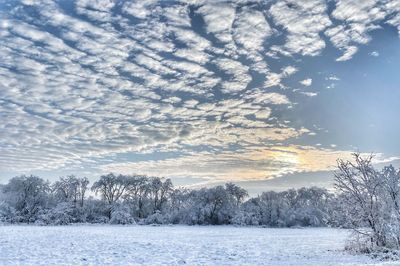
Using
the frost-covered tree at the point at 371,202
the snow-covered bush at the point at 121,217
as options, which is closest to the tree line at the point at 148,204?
the snow-covered bush at the point at 121,217

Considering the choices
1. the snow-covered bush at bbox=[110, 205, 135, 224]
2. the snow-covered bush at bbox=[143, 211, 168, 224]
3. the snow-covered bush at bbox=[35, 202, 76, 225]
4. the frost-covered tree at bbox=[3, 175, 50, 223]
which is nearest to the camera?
the snow-covered bush at bbox=[35, 202, 76, 225]

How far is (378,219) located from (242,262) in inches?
466

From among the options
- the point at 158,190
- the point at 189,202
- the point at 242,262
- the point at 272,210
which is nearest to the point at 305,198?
the point at 272,210

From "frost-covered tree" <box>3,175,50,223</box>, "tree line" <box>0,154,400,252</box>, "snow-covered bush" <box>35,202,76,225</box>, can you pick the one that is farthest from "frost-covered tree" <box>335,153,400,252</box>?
"frost-covered tree" <box>3,175,50,223</box>

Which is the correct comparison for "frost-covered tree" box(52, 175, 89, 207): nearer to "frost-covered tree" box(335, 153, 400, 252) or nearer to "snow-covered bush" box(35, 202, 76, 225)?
"snow-covered bush" box(35, 202, 76, 225)

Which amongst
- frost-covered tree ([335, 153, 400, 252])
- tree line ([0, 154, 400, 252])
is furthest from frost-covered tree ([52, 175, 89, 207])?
frost-covered tree ([335, 153, 400, 252])

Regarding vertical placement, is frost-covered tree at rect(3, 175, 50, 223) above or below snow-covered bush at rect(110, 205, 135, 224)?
above

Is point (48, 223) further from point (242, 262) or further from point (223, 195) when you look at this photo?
point (242, 262)

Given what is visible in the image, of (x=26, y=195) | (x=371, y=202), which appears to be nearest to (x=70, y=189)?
(x=26, y=195)

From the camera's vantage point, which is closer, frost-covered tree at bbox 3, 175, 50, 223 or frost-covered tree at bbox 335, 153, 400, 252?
frost-covered tree at bbox 335, 153, 400, 252

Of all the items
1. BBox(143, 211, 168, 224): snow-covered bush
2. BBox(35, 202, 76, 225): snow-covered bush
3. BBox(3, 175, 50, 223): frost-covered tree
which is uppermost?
BBox(3, 175, 50, 223): frost-covered tree

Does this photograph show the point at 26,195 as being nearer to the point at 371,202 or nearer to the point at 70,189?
the point at 70,189

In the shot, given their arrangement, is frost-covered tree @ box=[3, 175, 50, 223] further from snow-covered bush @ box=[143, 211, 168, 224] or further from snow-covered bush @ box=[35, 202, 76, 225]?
snow-covered bush @ box=[143, 211, 168, 224]

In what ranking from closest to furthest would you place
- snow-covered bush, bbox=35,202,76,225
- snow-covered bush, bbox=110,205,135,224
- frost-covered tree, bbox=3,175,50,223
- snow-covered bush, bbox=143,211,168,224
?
1. snow-covered bush, bbox=35,202,76,225
2. frost-covered tree, bbox=3,175,50,223
3. snow-covered bush, bbox=110,205,135,224
4. snow-covered bush, bbox=143,211,168,224
